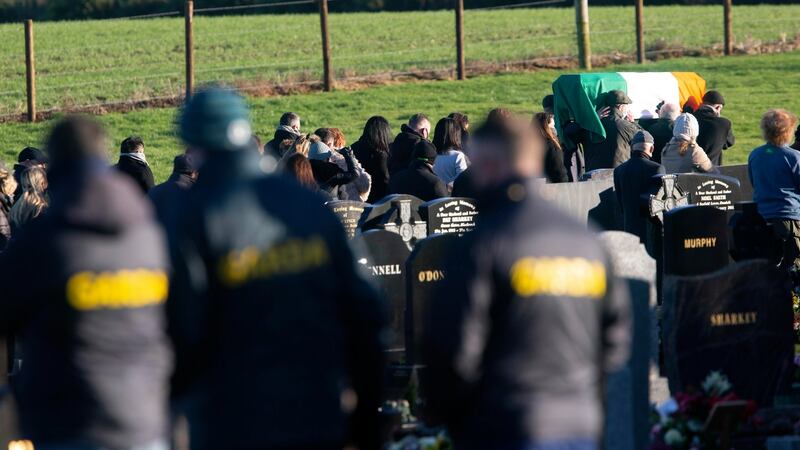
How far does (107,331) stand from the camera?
5.41 meters

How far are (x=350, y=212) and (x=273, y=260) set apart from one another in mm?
9104

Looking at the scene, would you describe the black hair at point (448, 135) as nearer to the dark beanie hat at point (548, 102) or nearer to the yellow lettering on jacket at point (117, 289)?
the dark beanie hat at point (548, 102)

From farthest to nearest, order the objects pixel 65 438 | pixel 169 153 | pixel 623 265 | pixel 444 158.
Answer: pixel 169 153 < pixel 444 158 < pixel 623 265 < pixel 65 438

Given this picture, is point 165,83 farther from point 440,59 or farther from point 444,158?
point 444,158

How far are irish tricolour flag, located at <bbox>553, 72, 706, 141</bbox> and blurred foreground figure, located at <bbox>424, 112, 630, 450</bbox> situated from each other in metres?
13.1

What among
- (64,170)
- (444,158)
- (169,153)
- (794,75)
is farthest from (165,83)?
(64,170)

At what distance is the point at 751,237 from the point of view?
1441 cm

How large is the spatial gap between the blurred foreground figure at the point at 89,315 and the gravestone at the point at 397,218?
8.56 metres

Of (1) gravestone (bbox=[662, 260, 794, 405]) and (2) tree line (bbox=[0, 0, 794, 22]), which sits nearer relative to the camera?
(1) gravestone (bbox=[662, 260, 794, 405])

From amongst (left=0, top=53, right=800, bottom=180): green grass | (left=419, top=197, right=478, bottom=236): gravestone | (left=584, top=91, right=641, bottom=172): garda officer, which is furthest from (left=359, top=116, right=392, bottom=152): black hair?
(left=0, top=53, right=800, bottom=180): green grass

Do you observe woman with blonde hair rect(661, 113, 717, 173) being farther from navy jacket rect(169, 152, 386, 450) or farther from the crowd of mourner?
navy jacket rect(169, 152, 386, 450)

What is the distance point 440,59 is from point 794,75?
7.73 meters

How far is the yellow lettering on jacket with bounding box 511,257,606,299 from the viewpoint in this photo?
16.7 ft

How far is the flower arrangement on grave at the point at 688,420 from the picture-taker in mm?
8453
